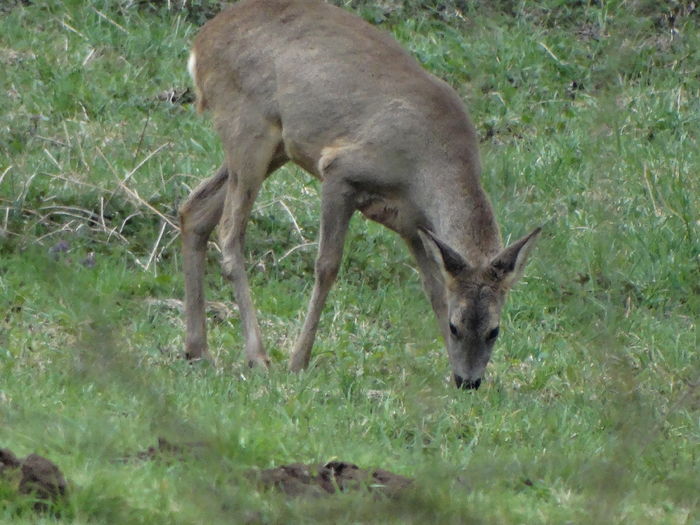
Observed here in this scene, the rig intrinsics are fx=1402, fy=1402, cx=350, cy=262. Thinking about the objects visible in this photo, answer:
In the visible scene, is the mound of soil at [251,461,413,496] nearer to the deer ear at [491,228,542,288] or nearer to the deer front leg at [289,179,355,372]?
the deer ear at [491,228,542,288]

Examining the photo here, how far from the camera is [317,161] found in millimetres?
7770

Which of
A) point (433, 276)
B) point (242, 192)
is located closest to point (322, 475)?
point (433, 276)

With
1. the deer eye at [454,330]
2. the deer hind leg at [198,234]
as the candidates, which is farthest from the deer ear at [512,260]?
the deer hind leg at [198,234]

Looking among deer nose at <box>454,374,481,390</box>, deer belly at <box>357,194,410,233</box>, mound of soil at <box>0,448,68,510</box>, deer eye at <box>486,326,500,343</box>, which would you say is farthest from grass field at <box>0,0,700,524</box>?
deer belly at <box>357,194,410,233</box>

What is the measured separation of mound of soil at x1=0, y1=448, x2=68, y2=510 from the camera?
435 centimetres

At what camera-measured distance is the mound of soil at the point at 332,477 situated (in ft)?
14.2

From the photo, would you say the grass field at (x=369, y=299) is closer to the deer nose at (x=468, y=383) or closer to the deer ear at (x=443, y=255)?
the deer nose at (x=468, y=383)

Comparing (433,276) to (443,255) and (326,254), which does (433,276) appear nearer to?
(443,255)

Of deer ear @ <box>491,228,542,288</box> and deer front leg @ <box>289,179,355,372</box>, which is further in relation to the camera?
deer front leg @ <box>289,179,355,372</box>

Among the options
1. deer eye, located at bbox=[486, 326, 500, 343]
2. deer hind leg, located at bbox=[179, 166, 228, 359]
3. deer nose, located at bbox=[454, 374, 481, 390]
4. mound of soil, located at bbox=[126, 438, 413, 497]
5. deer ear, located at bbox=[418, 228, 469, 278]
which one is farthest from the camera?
deer hind leg, located at bbox=[179, 166, 228, 359]

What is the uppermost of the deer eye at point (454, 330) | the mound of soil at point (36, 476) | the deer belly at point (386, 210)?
the mound of soil at point (36, 476)

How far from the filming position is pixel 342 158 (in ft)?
24.9

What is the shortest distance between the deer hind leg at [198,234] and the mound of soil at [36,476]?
3.32m

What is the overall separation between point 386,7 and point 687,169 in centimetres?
406
